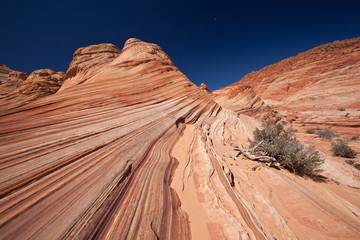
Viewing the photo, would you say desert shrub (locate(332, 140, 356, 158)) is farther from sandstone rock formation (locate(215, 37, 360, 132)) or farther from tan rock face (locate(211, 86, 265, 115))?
tan rock face (locate(211, 86, 265, 115))

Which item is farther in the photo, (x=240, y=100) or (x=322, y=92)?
(x=322, y=92)

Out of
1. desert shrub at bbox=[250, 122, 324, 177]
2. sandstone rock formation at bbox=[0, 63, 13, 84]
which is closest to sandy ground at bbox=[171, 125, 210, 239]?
desert shrub at bbox=[250, 122, 324, 177]

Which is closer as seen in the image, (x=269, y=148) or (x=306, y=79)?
(x=269, y=148)

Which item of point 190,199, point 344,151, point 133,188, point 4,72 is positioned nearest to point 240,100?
point 344,151

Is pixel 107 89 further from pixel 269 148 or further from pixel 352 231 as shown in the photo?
pixel 352 231

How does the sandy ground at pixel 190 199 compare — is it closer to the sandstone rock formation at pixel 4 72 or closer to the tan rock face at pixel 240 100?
the tan rock face at pixel 240 100

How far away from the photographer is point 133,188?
256 centimetres

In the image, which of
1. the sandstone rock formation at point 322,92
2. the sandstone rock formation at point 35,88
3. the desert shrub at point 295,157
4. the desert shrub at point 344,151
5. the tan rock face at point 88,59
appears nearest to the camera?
the desert shrub at point 295,157

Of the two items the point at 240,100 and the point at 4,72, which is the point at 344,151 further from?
the point at 4,72

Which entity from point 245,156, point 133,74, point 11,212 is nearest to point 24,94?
point 133,74

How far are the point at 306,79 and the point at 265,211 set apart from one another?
117ft

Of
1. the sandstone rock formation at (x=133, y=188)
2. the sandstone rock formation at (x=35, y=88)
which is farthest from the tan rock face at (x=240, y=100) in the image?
the sandstone rock formation at (x=35, y=88)

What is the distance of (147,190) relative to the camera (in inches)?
101

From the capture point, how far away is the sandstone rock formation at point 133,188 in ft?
6.13
